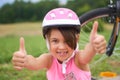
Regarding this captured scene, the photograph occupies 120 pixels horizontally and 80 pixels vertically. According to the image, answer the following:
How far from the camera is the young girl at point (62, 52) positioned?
2.10 metres

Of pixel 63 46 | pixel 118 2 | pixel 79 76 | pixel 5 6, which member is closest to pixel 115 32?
pixel 118 2

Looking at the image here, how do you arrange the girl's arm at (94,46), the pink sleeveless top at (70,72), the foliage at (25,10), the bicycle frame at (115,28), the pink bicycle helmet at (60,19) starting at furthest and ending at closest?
the foliage at (25,10)
the bicycle frame at (115,28)
the pink sleeveless top at (70,72)
the pink bicycle helmet at (60,19)
the girl's arm at (94,46)

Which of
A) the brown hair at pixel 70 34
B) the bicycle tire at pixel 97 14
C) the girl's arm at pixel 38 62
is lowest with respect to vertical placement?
the girl's arm at pixel 38 62

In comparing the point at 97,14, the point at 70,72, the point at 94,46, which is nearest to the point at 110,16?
the point at 97,14

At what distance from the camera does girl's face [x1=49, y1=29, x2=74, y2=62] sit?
2127 mm

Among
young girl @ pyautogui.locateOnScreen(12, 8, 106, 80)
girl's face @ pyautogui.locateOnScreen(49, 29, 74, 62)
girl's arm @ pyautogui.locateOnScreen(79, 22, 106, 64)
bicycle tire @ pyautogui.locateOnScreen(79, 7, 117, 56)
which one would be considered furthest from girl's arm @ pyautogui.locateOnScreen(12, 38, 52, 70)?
bicycle tire @ pyautogui.locateOnScreen(79, 7, 117, 56)

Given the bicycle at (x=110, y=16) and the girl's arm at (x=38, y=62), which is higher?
the bicycle at (x=110, y=16)

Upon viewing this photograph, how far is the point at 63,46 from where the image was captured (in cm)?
213

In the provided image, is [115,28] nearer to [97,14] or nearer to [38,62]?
[97,14]

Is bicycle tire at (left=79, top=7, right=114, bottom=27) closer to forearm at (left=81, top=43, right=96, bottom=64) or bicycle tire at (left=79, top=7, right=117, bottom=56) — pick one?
bicycle tire at (left=79, top=7, right=117, bottom=56)

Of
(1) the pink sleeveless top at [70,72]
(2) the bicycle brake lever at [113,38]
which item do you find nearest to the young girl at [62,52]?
(1) the pink sleeveless top at [70,72]

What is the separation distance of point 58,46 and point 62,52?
60 millimetres

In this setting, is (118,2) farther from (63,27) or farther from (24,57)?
(24,57)

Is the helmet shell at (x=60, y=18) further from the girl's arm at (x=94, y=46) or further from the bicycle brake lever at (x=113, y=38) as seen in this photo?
the bicycle brake lever at (x=113, y=38)
